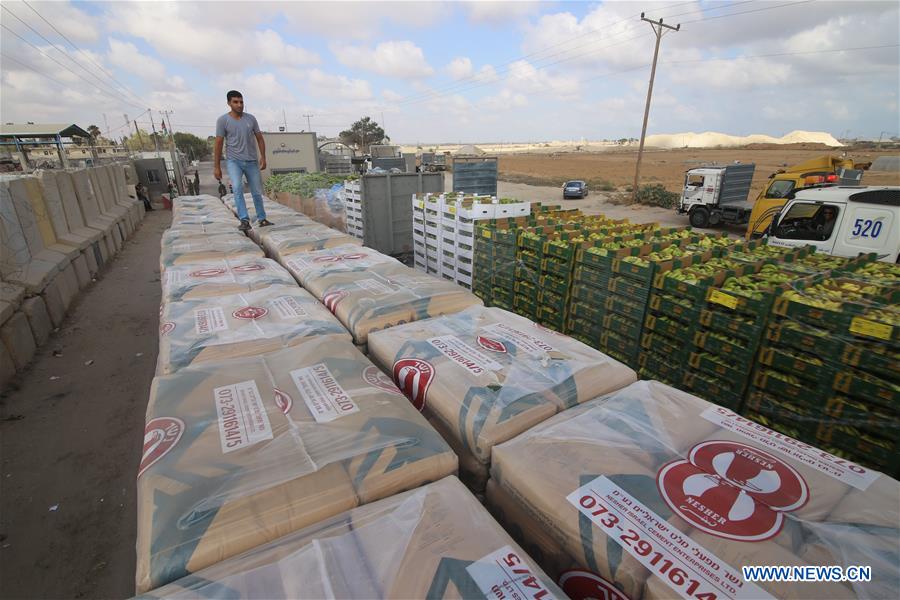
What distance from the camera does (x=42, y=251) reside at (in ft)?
24.7

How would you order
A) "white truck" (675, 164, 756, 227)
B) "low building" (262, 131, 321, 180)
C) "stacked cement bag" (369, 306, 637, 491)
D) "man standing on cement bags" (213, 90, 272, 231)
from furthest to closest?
"low building" (262, 131, 321, 180) → "white truck" (675, 164, 756, 227) → "man standing on cement bags" (213, 90, 272, 231) → "stacked cement bag" (369, 306, 637, 491)

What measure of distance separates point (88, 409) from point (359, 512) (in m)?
5.05

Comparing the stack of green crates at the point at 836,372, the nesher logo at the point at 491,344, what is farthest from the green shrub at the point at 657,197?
the nesher logo at the point at 491,344

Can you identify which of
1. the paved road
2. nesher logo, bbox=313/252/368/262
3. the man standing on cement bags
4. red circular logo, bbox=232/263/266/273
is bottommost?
the paved road

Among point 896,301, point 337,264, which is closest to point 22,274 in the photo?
point 337,264

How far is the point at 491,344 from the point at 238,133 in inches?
222

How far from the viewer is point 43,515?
3330 mm

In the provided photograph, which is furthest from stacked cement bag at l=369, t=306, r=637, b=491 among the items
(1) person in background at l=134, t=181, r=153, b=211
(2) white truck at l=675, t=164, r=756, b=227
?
(1) person in background at l=134, t=181, r=153, b=211

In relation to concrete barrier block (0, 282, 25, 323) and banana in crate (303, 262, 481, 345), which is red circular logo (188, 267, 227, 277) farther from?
concrete barrier block (0, 282, 25, 323)

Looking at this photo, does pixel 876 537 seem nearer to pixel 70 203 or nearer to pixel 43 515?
pixel 43 515

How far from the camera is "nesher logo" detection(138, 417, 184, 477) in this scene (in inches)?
61.3

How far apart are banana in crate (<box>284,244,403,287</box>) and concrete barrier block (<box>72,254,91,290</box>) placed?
6970mm

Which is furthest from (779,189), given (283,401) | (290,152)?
(290,152)

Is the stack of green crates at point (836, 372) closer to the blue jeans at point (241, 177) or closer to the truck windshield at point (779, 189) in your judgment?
the blue jeans at point (241, 177)
